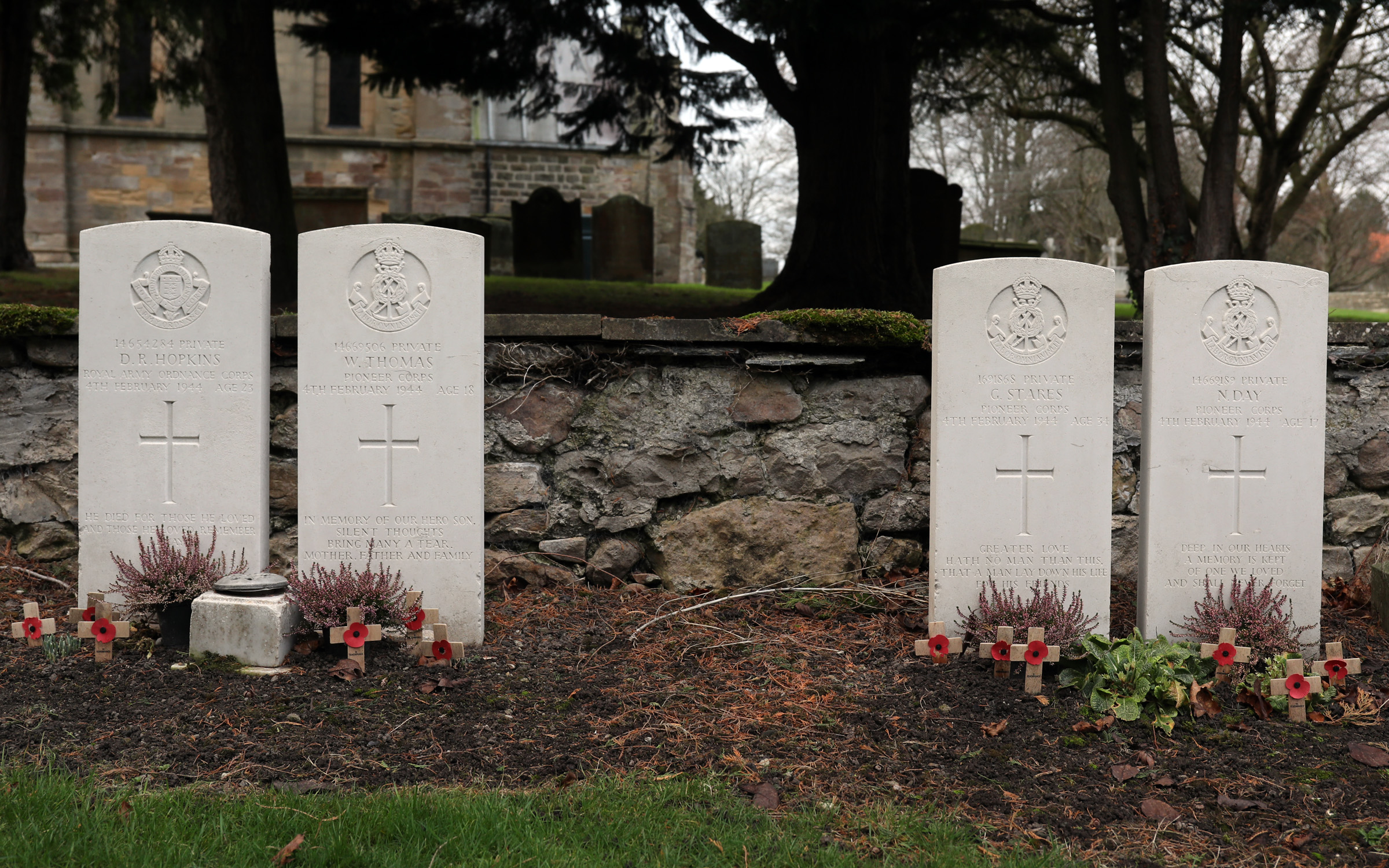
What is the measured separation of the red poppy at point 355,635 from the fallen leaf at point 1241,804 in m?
2.87

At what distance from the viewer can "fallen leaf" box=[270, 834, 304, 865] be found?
2.36 metres

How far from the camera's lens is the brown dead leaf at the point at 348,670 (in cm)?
359

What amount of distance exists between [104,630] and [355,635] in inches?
37.1

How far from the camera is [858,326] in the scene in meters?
4.67

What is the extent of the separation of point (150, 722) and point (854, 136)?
7203 mm

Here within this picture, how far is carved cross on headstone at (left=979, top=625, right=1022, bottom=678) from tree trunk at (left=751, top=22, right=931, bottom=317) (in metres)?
5.02

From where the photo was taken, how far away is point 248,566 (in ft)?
13.5

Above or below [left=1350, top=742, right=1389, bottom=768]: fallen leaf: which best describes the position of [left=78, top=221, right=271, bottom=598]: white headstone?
above

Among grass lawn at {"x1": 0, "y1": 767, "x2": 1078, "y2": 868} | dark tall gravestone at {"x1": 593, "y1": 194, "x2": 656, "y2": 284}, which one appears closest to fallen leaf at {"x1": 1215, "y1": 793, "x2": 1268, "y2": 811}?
grass lawn at {"x1": 0, "y1": 767, "x2": 1078, "y2": 868}

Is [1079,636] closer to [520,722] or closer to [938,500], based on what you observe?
[938,500]

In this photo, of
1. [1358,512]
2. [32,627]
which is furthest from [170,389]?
[1358,512]

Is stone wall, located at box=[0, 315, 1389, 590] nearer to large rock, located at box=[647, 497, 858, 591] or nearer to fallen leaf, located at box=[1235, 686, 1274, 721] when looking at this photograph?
large rock, located at box=[647, 497, 858, 591]

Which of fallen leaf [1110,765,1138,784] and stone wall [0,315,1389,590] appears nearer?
fallen leaf [1110,765,1138,784]

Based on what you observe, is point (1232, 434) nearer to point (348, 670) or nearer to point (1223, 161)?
point (348, 670)
